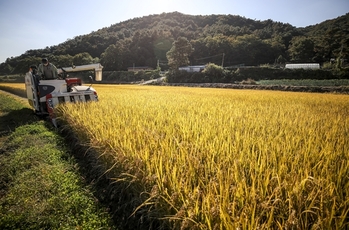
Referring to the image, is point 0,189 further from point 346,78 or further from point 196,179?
point 346,78

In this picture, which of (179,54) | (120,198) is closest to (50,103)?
(120,198)

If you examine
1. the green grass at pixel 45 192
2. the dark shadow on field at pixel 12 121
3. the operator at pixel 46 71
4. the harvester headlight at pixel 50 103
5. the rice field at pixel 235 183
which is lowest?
the green grass at pixel 45 192

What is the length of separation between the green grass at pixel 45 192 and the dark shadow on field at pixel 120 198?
97 millimetres

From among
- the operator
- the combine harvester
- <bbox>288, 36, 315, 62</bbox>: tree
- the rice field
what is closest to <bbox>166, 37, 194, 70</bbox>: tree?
<bbox>288, 36, 315, 62</bbox>: tree

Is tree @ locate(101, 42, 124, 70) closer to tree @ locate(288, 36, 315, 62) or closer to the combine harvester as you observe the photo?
tree @ locate(288, 36, 315, 62)

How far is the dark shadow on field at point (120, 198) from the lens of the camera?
1.88 metres

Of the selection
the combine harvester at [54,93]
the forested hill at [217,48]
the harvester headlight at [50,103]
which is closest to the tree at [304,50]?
the forested hill at [217,48]

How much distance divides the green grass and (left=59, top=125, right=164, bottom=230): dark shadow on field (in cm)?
10

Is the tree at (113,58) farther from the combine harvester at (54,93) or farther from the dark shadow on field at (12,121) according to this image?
the combine harvester at (54,93)

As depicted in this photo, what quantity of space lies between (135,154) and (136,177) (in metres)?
0.33

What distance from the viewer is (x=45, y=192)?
2523mm

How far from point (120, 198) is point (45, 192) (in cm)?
109

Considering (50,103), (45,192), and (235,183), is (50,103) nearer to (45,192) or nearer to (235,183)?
(45,192)

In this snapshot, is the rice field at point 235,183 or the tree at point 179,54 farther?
the tree at point 179,54
